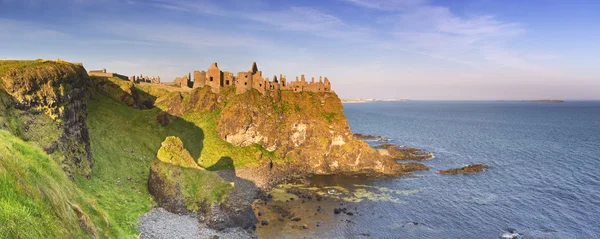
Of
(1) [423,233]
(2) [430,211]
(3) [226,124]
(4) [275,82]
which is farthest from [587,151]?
(3) [226,124]

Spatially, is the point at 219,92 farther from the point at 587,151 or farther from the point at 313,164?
the point at 587,151

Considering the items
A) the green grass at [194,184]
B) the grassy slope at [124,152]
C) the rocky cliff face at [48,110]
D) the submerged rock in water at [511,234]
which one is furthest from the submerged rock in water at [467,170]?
the rocky cliff face at [48,110]

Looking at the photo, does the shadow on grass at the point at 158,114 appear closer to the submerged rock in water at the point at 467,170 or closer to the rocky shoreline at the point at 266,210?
the rocky shoreline at the point at 266,210

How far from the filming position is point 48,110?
48906mm

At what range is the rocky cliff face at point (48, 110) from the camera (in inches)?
1737

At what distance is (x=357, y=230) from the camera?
5278 cm

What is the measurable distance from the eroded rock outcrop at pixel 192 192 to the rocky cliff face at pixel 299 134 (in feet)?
99.4

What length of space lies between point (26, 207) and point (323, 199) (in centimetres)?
5737

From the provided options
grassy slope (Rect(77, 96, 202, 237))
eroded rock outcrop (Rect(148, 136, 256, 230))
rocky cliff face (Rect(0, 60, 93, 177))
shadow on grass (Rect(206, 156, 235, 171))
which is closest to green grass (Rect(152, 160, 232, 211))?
eroded rock outcrop (Rect(148, 136, 256, 230))

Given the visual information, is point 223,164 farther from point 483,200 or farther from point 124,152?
point 483,200

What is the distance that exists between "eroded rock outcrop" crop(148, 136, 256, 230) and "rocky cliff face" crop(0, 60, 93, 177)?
1084 cm

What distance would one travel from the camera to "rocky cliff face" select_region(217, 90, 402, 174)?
86188 millimetres

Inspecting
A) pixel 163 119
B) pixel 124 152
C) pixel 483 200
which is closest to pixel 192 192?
pixel 124 152

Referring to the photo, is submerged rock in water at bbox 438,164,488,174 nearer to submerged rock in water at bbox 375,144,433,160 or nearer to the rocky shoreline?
the rocky shoreline
